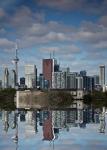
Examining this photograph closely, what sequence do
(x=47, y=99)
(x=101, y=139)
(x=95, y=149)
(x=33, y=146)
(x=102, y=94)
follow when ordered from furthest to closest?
(x=102, y=94), (x=47, y=99), (x=101, y=139), (x=33, y=146), (x=95, y=149)

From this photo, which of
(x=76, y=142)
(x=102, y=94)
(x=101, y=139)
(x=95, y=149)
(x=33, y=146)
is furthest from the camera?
(x=102, y=94)

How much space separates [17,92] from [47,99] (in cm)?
1227

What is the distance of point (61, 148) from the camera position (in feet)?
79.0

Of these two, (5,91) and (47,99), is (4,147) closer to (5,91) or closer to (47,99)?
(47,99)

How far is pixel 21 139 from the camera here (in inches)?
1147

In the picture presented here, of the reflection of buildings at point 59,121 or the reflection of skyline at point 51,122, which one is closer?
the reflection of skyline at point 51,122

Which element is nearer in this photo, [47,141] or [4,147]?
[4,147]

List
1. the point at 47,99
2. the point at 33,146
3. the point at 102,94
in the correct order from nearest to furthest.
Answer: the point at 33,146, the point at 47,99, the point at 102,94

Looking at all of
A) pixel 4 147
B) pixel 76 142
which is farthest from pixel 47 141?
pixel 4 147

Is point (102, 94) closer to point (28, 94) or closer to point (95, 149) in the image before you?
point (28, 94)

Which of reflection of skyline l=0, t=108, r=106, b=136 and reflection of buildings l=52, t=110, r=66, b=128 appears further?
reflection of buildings l=52, t=110, r=66, b=128

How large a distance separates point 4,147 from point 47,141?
368cm

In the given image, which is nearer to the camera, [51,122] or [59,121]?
[51,122]

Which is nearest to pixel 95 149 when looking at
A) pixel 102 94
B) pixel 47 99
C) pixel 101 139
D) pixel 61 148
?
pixel 61 148
